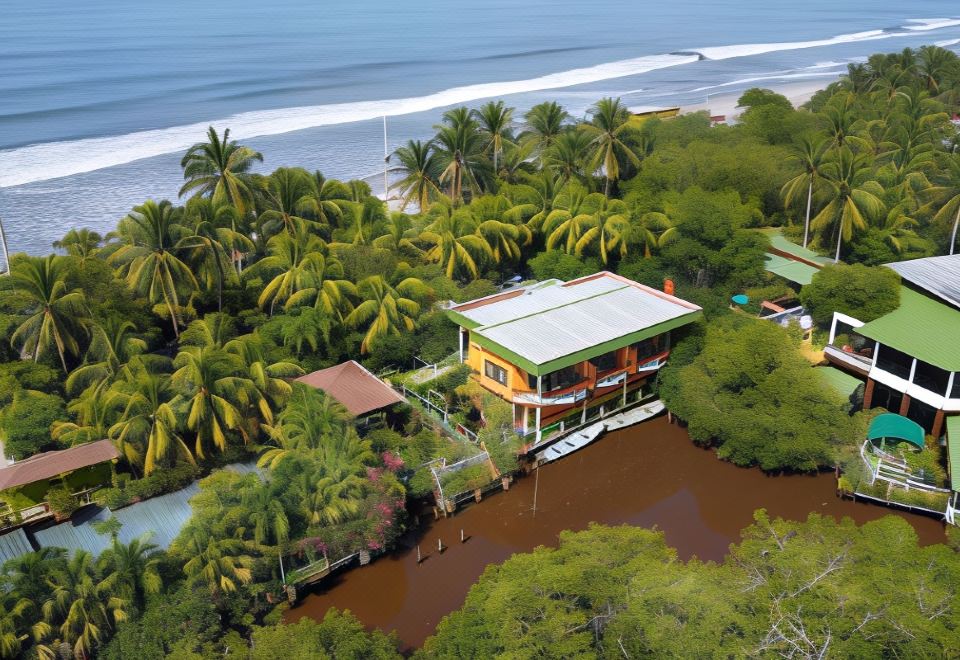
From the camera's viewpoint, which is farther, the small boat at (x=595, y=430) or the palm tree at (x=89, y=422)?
the small boat at (x=595, y=430)

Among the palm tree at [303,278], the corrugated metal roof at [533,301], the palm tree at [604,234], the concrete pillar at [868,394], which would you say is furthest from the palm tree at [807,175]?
the palm tree at [303,278]

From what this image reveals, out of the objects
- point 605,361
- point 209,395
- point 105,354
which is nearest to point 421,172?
point 605,361

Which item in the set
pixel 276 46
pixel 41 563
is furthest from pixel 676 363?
pixel 276 46

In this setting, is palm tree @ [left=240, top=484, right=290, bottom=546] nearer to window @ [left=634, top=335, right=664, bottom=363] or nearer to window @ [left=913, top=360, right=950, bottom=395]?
window @ [left=634, top=335, right=664, bottom=363]

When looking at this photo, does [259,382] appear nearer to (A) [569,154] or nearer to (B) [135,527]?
(B) [135,527]

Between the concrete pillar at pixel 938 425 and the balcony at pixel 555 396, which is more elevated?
the balcony at pixel 555 396

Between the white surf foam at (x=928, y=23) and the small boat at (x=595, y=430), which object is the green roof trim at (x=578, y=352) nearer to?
the small boat at (x=595, y=430)
